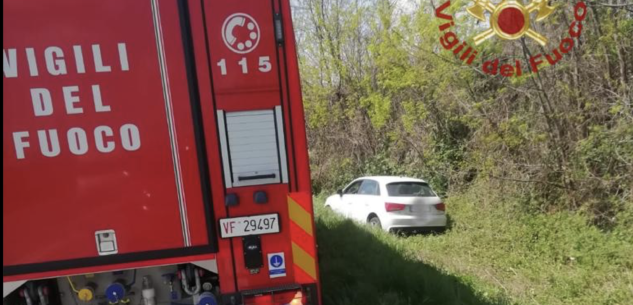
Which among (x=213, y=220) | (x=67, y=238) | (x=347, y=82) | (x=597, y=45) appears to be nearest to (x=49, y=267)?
(x=67, y=238)

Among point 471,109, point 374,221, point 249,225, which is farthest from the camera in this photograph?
point 471,109

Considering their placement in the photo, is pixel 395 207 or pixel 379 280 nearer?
pixel 379 280

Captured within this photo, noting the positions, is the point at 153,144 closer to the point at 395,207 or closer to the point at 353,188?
the point at 395,207

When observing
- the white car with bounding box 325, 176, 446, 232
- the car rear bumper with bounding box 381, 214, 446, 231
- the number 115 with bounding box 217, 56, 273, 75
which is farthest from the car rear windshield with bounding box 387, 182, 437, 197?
the number 115 with bounding box 217, 56, 273, 75

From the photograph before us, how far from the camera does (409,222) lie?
7.84 meters

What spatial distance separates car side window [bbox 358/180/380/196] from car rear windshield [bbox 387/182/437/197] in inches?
14.0

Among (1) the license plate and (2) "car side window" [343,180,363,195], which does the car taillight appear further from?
(1) the license plate

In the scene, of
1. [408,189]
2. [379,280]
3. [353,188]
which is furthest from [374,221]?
[379,280]

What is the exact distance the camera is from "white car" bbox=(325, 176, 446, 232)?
784 centimetres

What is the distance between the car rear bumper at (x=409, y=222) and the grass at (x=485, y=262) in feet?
0.88

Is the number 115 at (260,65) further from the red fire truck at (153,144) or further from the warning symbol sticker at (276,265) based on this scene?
the warning symbol sticker at (276,265)

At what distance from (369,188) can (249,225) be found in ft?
22.0

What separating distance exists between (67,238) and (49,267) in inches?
7.5

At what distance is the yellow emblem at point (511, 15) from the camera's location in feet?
23.3
